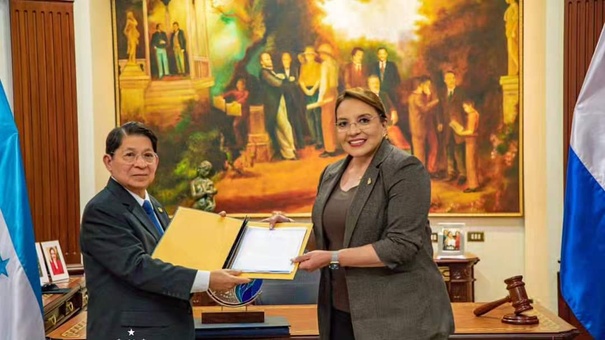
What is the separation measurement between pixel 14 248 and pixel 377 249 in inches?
52.2

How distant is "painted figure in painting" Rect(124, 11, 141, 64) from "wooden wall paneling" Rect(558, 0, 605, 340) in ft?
12.7

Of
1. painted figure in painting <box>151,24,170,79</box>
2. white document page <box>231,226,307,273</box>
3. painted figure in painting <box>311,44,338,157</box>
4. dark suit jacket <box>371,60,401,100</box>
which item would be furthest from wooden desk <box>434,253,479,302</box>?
white document page <box>231,226,307,273</box>

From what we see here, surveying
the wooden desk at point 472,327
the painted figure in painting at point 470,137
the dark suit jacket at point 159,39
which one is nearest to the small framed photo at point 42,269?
the wooden desk at point 472,327

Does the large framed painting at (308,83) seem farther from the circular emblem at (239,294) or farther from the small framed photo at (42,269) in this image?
the circular emblem at (239,294)

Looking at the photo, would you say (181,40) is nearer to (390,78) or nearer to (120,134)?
(390,78)

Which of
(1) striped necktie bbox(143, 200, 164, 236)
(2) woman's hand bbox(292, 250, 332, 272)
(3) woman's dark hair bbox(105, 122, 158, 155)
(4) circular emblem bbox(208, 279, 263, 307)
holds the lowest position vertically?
(4) circular emblem bbox(208, 279, 263, 307)

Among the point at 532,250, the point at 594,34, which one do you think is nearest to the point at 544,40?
the point at 594,34

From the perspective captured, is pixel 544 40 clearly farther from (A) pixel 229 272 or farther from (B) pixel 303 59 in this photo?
(A) pixel 229 272

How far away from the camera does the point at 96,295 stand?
8.63ft

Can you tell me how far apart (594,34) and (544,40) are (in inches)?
38.0

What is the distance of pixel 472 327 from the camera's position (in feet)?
11.1

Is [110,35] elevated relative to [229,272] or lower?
elevated

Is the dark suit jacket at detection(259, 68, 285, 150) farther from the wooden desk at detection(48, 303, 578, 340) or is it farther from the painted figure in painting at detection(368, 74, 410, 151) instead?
the wooden desk at detection(48, 303, 578, 340)

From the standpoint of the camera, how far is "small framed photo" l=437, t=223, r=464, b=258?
673cm
